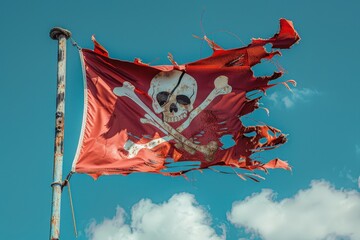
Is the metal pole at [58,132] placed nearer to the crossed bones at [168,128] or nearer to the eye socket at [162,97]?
the crossed bones at [168,128]

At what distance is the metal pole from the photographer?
1172cm

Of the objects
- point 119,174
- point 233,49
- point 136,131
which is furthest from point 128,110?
point 233,49

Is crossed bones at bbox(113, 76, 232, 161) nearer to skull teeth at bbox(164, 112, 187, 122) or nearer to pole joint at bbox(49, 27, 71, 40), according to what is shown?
skull teeth at bbox(164, 112, 187, 122)

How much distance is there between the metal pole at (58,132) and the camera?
11.7 metres

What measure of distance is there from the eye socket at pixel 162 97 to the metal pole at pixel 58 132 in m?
2.83

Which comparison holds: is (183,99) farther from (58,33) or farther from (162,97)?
(58,33)

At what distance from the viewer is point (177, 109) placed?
51.4 feet

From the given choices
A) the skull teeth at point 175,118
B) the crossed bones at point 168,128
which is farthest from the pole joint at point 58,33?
the skull teeth at point 175,118

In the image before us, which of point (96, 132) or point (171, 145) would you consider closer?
point (96, 132)

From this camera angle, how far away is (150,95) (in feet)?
51.1

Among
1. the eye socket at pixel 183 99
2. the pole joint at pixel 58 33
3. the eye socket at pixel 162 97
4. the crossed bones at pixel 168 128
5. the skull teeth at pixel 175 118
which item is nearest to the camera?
the pole joint at pixel 58 33

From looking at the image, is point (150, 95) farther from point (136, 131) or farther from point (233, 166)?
point (233, 166)

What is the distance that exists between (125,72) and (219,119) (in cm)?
257

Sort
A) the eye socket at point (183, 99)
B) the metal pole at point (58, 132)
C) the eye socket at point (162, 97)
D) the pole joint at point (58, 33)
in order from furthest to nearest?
the eye socket at point (183, 99), the eye socket at point (162, 97), the pole joint at point (58, 33), the metal pole at point (58, 132)
